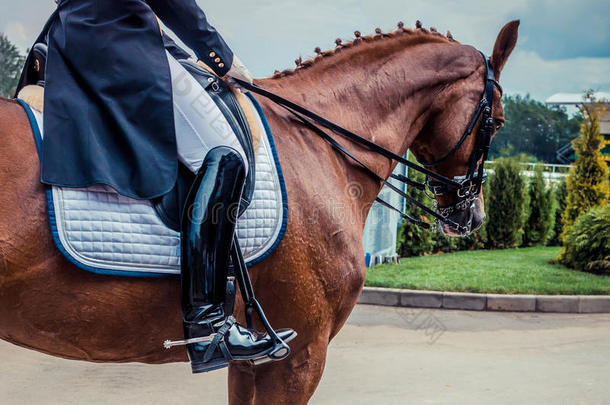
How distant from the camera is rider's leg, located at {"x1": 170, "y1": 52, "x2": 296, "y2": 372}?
6.95 ft

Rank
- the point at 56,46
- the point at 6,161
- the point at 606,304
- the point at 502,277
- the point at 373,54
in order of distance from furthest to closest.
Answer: the point at 502,277, the point at 606,304, the point at 373,54, the point at 56,46, the point at 6,161

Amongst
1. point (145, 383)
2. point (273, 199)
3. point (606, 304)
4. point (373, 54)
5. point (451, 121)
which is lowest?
point (145, 383)

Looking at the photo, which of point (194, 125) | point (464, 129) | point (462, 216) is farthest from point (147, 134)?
point (462, 216)

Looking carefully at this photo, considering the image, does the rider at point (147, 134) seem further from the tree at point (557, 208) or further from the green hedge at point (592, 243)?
the tree at point (557, 208)

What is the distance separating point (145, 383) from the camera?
16.0 feet

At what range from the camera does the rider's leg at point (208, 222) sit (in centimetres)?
212

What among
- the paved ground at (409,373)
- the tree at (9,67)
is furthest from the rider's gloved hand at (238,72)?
the tree at (9,67)

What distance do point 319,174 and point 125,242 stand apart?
0.90m

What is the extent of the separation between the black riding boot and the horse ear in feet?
5.81

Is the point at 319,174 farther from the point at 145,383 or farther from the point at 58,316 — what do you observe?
the point at 145,383

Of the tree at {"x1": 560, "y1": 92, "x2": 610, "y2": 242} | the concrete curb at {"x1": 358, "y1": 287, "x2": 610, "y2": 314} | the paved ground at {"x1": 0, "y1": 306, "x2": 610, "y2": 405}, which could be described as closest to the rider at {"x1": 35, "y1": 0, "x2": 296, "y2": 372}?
the paved ground at {"x1": 0, "y1": 306, "x2": 610, "y2": 405}

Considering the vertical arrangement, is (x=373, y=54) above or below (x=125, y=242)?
above

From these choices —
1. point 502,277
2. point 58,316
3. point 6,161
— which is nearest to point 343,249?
point 58,316

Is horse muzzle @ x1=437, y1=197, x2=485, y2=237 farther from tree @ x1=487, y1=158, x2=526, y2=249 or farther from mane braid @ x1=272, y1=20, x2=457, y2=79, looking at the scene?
tree @ x1=487, y1=158, x2=526, y2=249
